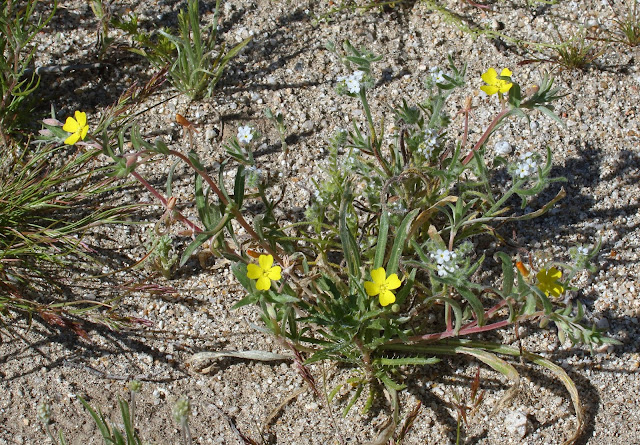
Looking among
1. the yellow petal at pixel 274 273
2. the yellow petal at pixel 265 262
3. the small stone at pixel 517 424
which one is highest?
the yellow petal at pixel 265 262

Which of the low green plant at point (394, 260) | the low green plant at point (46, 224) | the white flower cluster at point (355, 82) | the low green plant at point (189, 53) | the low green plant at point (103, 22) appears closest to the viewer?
the low green plant at point (394, 260)

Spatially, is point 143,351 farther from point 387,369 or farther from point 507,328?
point 507,328

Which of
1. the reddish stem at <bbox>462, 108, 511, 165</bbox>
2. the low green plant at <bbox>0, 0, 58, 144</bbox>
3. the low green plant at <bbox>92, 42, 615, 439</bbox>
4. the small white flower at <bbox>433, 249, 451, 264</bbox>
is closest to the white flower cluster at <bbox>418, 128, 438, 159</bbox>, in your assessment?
the low green plant at <bbox>92, 42, 615, 439</bbox>

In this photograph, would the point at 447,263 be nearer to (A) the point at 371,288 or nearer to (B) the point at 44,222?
(A) the point at 371,288

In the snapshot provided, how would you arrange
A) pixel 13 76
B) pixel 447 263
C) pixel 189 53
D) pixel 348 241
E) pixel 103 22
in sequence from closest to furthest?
Result: pixel 447 263 < pixel 348 241 < pixel 13 76 < pixel 189 53 < pixel 103 22

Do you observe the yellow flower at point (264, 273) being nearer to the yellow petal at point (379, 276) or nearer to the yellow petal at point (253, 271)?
the yellow petal at point (253, 271)

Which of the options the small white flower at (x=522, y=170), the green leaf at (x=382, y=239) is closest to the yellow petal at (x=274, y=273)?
the green leaf at (x=382, y=239)

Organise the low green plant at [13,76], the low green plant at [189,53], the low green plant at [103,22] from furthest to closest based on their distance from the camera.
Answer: the low green plant at [103,22] < the low green plant at [189,53] < the low green plant at [13,76]

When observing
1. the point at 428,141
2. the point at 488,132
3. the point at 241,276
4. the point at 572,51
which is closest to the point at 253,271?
the point at 241,276
